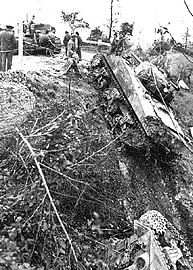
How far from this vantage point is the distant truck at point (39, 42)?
13.5 meters

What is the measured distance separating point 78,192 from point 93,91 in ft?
16.3

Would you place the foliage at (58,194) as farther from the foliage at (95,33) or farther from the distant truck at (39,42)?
the foliage at (95,33)

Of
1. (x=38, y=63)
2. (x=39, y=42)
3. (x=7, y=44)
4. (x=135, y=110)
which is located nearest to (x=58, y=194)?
(x=135, y=110)

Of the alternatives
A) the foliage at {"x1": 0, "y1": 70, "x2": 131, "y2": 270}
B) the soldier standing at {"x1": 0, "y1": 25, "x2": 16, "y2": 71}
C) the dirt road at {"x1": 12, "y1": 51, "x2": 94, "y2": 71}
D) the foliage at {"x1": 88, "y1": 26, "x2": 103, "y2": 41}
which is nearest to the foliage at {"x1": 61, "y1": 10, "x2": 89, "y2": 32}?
the foliage at {"x1": 88, "y1": 26, "x2": 103, "y2": 41}

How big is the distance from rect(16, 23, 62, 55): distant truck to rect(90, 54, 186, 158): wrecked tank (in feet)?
11.7

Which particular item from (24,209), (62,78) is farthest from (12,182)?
(62,78)

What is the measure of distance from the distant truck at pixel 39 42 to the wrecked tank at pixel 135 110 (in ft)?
11.7

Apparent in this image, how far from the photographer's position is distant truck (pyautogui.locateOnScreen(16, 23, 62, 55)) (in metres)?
13.5

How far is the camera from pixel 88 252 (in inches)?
220

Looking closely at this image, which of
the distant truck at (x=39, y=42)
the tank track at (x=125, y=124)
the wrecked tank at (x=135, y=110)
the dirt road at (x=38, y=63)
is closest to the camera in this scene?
the wrecked tank at (x=135, y=110)

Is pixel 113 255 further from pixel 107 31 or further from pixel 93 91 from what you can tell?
pixel 107 31

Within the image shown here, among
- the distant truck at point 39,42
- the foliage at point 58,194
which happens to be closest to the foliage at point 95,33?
the distant truck at point 39,42

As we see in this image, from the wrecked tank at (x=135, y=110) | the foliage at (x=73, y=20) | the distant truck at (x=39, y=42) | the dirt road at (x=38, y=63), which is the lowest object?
the wrecked tank at (x=135, y=110)

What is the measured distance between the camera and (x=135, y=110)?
8445 mm
